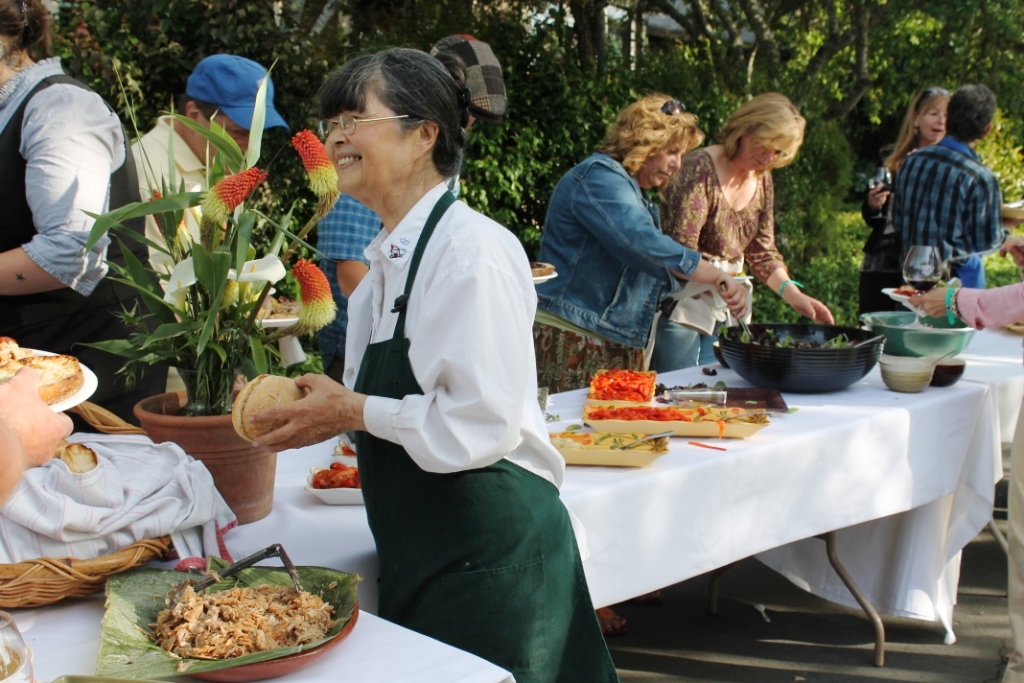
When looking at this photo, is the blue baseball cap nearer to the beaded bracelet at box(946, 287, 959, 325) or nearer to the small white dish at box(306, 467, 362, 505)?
the small white dish at box(306, 467, 362, 505)

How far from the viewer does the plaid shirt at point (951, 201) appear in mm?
4574

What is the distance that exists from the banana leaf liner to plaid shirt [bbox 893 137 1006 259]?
156 inches

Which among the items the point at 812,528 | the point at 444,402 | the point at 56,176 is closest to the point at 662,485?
the point at 812,528

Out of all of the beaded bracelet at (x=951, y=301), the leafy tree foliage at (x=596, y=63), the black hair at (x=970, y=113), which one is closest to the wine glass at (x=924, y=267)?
the beaded bracelet at (x=951, y=301)

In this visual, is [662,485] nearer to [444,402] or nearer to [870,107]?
Answer: [444,402]

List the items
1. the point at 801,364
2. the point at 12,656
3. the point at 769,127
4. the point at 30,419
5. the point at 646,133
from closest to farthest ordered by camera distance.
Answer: the point at 12,656, the point at 30,419, the point at 801,364, the point at 646,133, the point at 769,127

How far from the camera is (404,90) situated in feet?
5.25

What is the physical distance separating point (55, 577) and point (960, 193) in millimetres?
4313

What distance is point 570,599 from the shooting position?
175cm

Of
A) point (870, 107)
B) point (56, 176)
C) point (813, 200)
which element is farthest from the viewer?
point (870, 107)

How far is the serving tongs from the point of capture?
1446 mm

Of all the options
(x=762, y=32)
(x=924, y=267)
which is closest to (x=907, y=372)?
(x=924, y=267)

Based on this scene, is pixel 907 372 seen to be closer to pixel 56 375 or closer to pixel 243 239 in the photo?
pixel 243 239

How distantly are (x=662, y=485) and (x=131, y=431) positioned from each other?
1205mm
